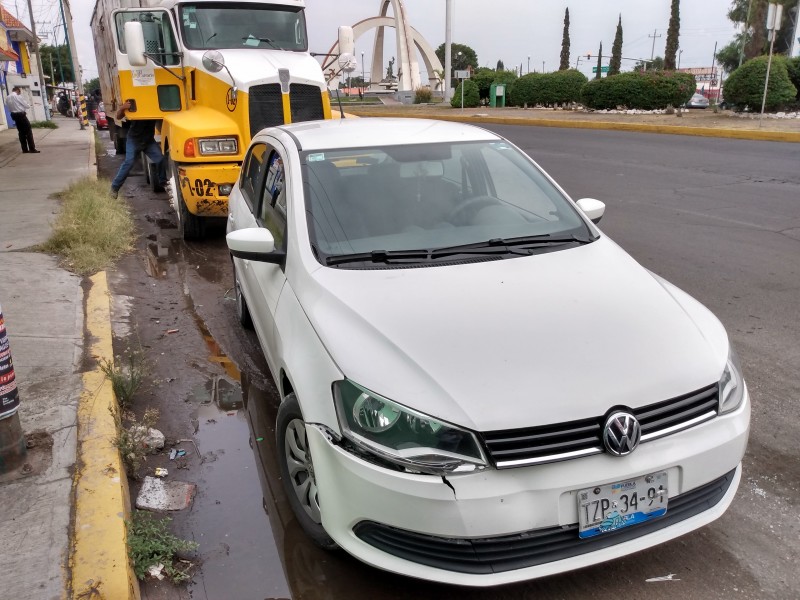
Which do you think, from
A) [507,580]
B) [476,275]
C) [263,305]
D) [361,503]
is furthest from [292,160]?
[507,580]

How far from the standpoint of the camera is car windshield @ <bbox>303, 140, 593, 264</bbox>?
11.8 ft

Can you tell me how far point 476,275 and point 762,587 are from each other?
5.59ft

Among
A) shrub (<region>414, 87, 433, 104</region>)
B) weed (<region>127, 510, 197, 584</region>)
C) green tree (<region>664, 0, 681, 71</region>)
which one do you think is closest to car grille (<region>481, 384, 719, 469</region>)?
weed (<region>127, 510, 197, 584</region>)

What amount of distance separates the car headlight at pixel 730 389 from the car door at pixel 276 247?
80.6 inches

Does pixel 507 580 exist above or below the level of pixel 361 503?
below

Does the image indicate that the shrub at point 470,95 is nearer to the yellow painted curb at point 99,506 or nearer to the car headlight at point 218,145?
the car headlight at point 218,145

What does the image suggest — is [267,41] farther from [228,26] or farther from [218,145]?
[218,145]

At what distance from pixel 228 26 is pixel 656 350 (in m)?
8.37

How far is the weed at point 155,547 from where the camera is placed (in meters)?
2.86

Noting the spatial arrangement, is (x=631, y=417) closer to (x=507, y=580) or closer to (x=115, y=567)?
(x=507, y=580)

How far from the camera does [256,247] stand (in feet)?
11.8

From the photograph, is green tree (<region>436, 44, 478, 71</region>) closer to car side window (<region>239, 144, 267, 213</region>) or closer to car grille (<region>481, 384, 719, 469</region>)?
car side window (<region>239, 144, 267, 213</region>)

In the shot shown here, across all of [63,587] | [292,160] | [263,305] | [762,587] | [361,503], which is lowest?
[762,587]

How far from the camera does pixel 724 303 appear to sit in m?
5.77
